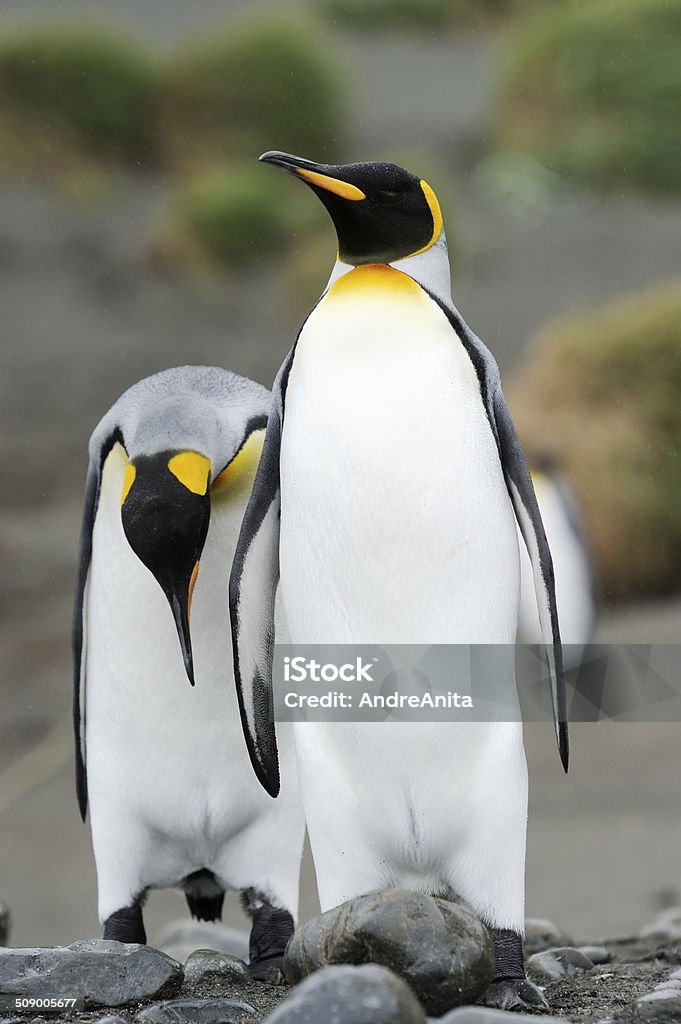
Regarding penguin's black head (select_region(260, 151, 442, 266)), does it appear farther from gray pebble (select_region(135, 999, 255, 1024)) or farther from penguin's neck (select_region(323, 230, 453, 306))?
gray pebble (select_region(135, 999, 255, 1024))

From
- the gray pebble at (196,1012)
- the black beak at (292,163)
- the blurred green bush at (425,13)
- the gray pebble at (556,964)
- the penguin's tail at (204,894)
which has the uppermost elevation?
the blurred green bush at (425,13)

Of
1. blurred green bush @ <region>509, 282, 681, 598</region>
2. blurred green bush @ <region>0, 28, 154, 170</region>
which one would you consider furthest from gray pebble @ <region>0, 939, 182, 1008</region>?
blurred green bush @ <region>0, 28, 154, 170</region>

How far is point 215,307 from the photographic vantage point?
9367 mm

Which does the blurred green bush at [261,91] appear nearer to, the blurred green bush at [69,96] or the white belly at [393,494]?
the blurred green bush at [69,96]

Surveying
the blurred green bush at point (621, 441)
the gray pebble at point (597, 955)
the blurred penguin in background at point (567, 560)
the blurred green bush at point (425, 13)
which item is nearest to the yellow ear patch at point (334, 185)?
the gray pebble at point (597, 955)

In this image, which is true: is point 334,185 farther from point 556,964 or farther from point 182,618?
point 556,964

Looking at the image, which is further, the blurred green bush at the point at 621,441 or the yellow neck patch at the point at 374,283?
the blurred green bush at the point at 621,441

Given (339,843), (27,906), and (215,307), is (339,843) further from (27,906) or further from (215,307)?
(215,307)

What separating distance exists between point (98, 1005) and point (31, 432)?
22.4 feet

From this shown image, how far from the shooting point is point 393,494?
128 centimetres

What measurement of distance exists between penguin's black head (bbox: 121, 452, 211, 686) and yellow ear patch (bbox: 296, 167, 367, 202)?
11.3 inches

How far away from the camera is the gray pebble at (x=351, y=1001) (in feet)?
2.79

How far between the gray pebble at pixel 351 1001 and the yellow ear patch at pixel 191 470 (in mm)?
542

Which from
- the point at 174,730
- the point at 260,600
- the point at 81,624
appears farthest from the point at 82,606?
the point at 260,600
